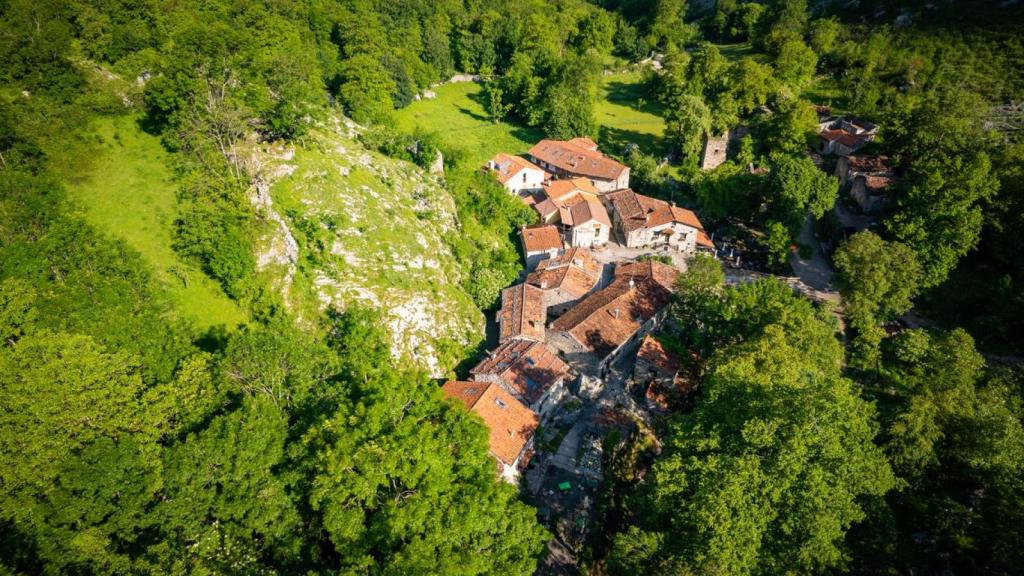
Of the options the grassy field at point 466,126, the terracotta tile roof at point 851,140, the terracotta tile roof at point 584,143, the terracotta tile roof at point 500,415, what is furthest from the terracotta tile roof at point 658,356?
the terracotta tile roof at point 851,140

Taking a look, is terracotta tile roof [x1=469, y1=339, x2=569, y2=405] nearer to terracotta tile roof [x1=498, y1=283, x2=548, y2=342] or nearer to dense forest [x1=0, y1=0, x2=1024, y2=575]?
terracotta tile roof [x1=498, y1=283, x2=548, y2=342]

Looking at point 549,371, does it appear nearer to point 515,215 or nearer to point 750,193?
point 515,215

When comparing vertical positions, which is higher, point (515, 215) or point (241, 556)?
point (241, 556)

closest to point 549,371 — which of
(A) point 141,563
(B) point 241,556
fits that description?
(B) point 241,556

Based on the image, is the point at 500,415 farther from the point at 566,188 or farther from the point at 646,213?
the point at 566,188

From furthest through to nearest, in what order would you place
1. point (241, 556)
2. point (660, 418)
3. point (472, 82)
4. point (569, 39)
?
1. point (569, 39)
2. point (472, 82)
3. point (660, 418)
4. point (241, 556)

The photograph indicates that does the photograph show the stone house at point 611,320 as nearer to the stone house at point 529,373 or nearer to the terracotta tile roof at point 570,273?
the terracotta tile roof at point 570,273

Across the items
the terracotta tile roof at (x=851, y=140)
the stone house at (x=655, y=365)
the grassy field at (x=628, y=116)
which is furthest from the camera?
the grassy field at (x=628, y=116)
